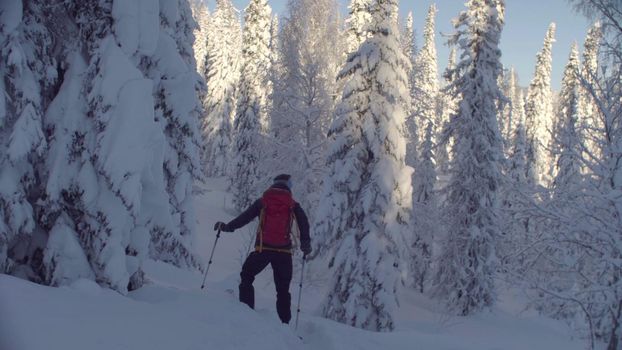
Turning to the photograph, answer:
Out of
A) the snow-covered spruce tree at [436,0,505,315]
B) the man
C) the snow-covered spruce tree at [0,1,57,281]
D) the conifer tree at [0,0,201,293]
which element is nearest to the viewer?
the snow-covered spruce tree at [0,1,57,281]

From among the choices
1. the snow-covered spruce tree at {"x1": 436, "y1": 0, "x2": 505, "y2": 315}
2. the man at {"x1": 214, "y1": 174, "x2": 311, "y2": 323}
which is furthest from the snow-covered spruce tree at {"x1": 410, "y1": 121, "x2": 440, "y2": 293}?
the man at {"x1": 214, "y1": 174, "x2": 311, "y2": 323}

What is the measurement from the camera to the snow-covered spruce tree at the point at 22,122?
16.2 ft

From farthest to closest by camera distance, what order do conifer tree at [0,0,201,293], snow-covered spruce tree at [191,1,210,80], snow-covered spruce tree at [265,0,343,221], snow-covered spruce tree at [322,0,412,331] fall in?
snow-covered spruce tree at [191,1,210,80] < snow-covered spruce tree at [265,0,343,221] < snow-covered spruce tree at [322,0,412,331] < conifer tree at [0,0,201,293]

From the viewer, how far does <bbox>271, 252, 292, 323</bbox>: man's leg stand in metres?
6.82

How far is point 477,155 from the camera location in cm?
2228

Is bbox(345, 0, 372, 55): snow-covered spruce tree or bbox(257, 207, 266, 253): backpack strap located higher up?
bbox(345, 0, 372, 55): snow-covered spruce tree

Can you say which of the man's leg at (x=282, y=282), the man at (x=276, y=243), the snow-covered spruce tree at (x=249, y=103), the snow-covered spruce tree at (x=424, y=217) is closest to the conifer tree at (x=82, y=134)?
the man at (x=276, y=243)

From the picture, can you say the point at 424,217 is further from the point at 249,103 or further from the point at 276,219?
the point at 276,219

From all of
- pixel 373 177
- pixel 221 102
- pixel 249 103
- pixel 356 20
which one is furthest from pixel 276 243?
pixel 221 102

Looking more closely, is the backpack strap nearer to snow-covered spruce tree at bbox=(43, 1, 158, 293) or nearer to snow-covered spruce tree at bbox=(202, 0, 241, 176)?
snow-covered spruce tree at bbox=(43, 1, 158, 293)

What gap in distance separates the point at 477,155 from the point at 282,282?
17.8 m

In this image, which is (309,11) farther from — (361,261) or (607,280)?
(607,280)

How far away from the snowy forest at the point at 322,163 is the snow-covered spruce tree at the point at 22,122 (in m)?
0.02

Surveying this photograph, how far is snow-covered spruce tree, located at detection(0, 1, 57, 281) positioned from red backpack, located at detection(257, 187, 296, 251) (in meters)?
2.93
